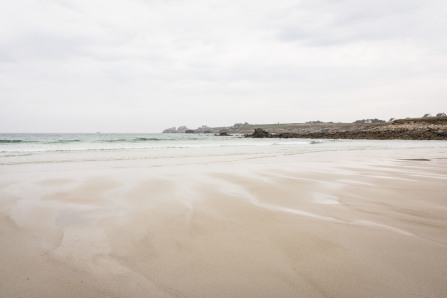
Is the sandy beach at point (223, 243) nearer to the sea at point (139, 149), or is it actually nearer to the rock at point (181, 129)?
the sea at point (139, 149)

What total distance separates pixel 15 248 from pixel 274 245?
2360 mm

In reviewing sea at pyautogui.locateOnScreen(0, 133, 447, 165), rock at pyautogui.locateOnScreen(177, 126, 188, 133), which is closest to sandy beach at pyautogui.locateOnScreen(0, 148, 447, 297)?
sea at pyautogui.locateOnScreen(0, 133, 447, 165)

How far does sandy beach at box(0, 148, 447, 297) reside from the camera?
179 cm

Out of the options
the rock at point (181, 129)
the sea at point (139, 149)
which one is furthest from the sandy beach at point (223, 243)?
the rock at point (181, 129)

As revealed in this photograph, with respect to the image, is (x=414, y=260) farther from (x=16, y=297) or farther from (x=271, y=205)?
(x=16, y=297)

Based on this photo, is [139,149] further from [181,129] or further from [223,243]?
[181,129]

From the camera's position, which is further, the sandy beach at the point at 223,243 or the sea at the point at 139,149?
the sea at the point at 139,149

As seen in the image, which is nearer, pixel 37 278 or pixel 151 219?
pixel 37 278

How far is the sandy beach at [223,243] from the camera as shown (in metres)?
1.79


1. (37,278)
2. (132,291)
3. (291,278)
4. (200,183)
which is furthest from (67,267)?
(200,183)

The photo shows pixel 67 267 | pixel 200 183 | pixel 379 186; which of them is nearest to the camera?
Result: pixel 67 267

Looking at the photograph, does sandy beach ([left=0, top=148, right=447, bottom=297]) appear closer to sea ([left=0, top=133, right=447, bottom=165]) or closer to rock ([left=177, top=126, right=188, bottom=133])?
sea ([left=0, top=133, right=447, bottom=165])

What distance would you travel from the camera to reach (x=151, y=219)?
126 inches

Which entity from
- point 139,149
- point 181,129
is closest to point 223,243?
point 139,149
